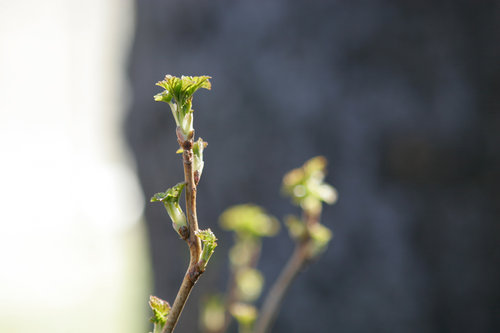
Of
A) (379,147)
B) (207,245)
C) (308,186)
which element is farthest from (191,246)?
(379,147)

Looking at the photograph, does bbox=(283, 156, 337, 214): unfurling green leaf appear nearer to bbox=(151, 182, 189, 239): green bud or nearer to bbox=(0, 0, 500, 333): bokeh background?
bbox=(151, 182, 189, 239): green bud

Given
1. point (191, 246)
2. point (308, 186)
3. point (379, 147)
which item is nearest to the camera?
point (191, 246)

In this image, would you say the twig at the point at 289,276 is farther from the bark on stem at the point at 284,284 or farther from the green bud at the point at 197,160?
the green bud at the point at 197,160

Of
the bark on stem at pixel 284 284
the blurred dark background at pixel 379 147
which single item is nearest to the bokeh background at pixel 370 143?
the blurred dark background at pixel 379 147

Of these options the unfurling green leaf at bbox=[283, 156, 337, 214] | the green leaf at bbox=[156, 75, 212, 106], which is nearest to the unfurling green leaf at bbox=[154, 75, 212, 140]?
the green leaf at bbox=[156, 75, 212, 106]

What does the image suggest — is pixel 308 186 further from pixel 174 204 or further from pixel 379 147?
pixel 379 147

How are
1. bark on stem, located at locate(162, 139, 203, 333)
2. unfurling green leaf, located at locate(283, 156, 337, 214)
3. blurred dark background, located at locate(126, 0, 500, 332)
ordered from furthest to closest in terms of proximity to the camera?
blurred dark background, located at locate(126, 0, 500, 332) → unfurling green leaf, located at locate(283, 156, 337, 214) → bark on stem, located at locate(162, 139, 203, 333)
